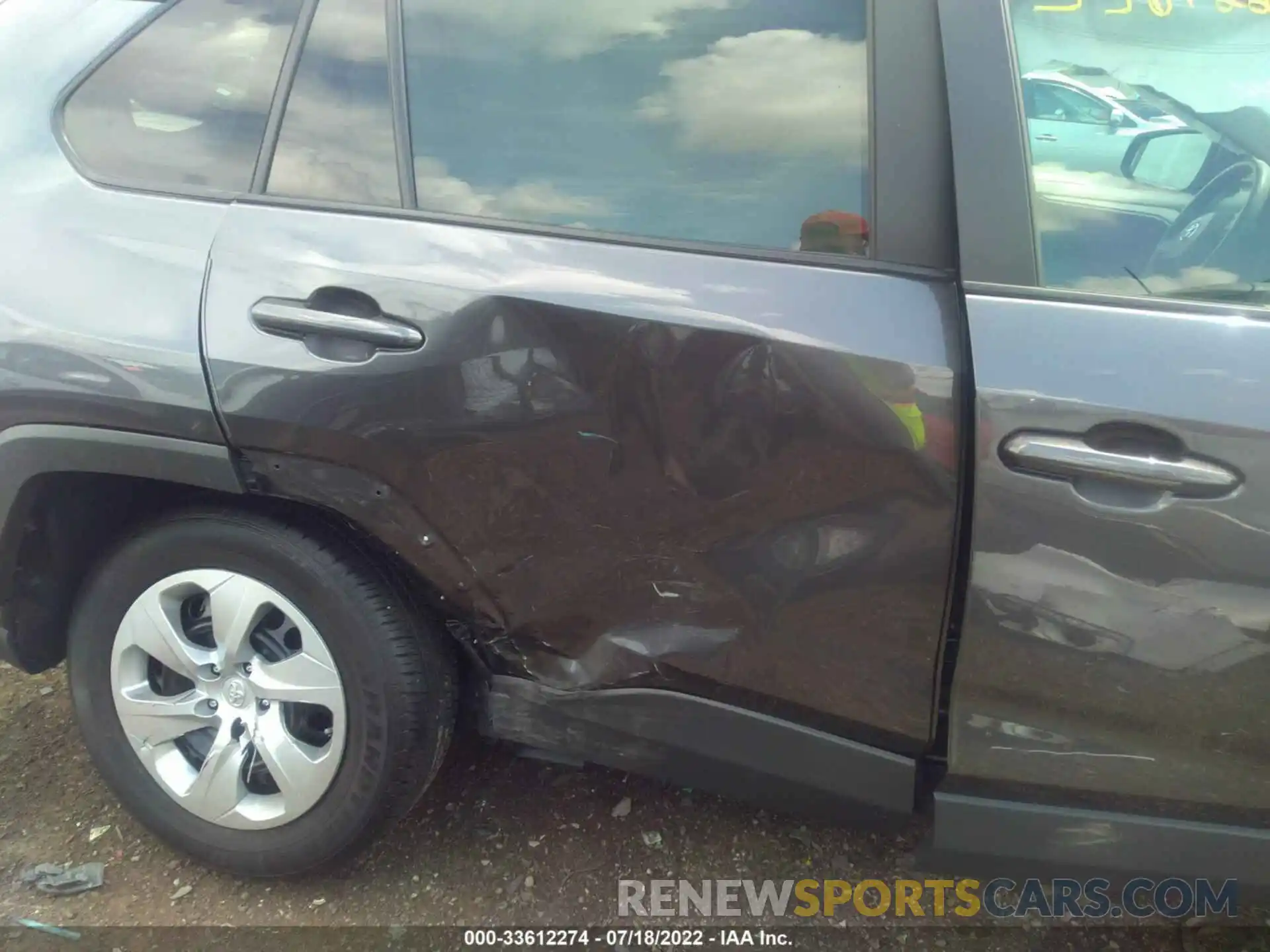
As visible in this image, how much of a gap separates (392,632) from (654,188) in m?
0.94

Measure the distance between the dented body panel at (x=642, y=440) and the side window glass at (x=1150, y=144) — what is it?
0.81ft

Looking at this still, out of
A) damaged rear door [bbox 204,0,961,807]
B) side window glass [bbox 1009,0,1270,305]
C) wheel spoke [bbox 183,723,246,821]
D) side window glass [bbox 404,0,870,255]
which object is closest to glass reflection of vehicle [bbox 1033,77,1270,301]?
side window glass [bbox 1009,0,1270,305]

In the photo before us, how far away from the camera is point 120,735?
6.65ft

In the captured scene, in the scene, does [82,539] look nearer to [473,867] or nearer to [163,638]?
[163,638]

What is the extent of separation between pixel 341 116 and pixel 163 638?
1069 mm

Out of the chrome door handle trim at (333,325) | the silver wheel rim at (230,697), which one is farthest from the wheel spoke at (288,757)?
the chrome door handle trim at (333,325)

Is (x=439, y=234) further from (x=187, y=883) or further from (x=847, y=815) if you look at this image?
(x=187, y=883)

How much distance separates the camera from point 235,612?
1841 mm

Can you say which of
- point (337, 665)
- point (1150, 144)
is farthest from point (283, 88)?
point (1150, 144)

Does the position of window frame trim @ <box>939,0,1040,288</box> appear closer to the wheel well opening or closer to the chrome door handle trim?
the chrome door handle trim

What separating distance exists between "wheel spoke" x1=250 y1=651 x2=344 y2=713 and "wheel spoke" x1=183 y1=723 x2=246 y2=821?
152mm

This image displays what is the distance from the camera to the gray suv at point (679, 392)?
1.44 m

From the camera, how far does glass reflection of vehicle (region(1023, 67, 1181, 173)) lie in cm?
150

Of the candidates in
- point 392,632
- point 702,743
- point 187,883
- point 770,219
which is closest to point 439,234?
point 770,219
